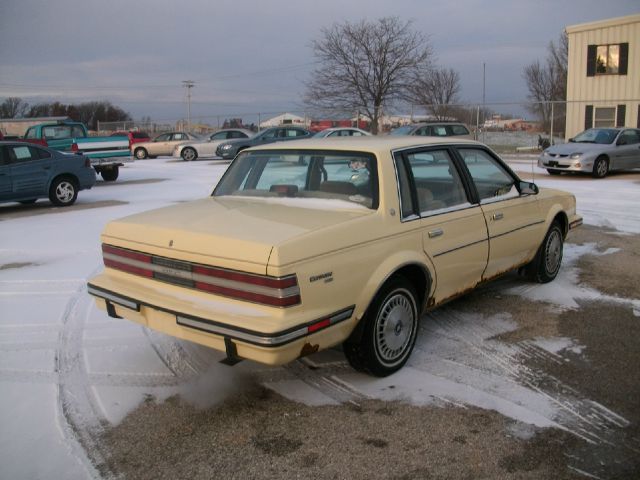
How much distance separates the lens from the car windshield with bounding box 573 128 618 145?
56.6 ft

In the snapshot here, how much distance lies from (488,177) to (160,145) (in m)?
28.4

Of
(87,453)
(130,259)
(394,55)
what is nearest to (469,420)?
(87,453)

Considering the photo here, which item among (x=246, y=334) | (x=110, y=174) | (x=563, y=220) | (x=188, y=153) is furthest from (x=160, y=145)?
(x=246, y=334)

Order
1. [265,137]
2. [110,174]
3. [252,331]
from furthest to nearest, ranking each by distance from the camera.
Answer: [265,137]
[110,174]
[252,331]

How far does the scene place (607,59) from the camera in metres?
29.9

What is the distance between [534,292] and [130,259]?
3.87 metres

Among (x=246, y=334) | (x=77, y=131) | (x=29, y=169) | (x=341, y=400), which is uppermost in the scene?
(x=77, y=131)

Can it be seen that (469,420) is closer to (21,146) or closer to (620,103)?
(21,146)

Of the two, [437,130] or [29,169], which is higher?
[437,130]

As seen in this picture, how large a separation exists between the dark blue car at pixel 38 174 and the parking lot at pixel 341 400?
6.87 m

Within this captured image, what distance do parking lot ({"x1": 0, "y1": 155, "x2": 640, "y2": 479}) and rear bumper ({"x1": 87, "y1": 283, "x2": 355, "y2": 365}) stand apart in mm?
447

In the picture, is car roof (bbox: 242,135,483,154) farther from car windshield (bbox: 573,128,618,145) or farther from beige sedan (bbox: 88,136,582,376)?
car windshield (bbox: 573,128,618,145)

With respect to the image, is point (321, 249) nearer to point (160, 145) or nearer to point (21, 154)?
point (21, 154)

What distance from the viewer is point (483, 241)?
191 inches
